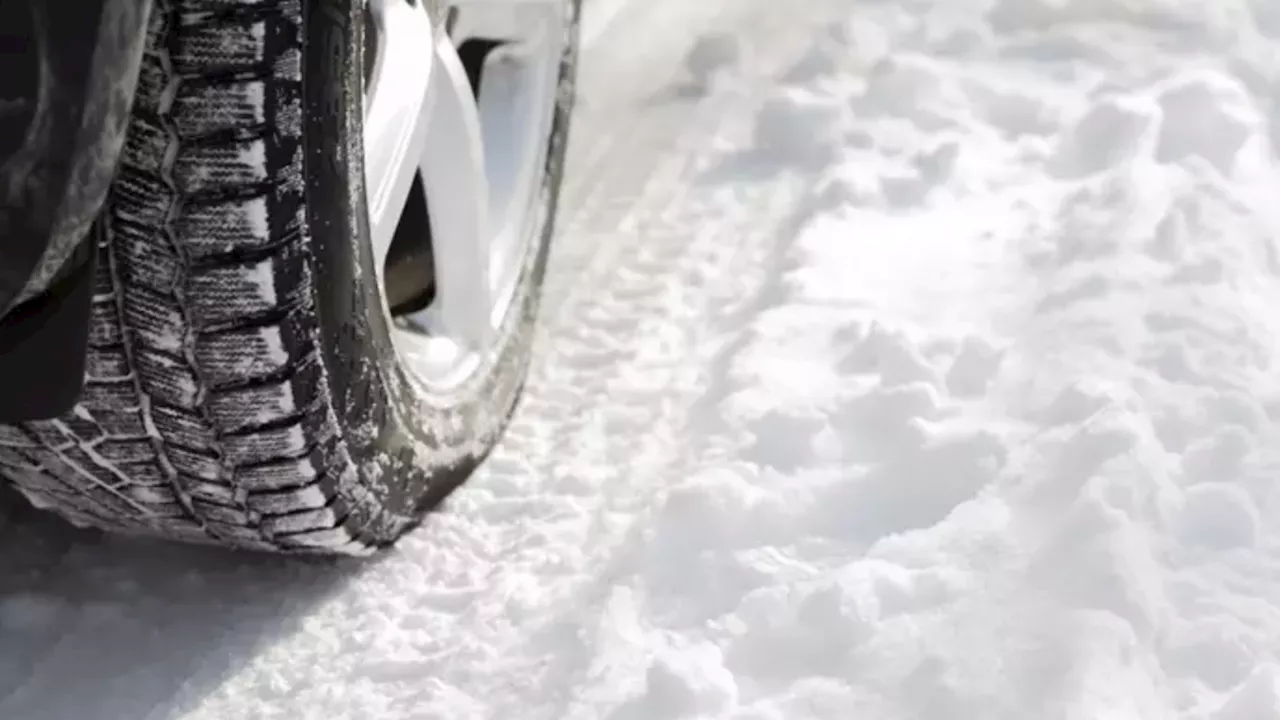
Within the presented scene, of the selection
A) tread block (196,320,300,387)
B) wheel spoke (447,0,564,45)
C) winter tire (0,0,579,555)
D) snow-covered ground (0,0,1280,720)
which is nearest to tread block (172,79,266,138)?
winter tire (0,0,579,555)

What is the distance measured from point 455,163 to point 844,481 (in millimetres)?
366

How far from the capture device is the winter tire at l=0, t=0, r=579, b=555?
0.60 meters

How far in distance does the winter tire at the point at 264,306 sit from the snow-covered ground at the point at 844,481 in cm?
9

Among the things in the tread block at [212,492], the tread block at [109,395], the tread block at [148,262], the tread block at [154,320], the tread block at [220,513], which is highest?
the tread block at [148,262]

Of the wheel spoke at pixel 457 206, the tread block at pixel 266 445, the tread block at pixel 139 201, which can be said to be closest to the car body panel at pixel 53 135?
the tread block at pixel 139 201

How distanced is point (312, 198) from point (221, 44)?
0.09m

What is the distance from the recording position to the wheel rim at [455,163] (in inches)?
31.9

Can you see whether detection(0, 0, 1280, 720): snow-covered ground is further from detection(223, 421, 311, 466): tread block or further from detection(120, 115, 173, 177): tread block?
detection(120, 115, 173, 177): tread block

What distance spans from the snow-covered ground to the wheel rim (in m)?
0.10

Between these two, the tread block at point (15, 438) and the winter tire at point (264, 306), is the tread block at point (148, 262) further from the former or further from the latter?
the tread block at point (15, 438)

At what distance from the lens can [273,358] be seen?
0.67 m

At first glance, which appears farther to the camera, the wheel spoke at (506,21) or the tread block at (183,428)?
the wheel spoke at (506,21)

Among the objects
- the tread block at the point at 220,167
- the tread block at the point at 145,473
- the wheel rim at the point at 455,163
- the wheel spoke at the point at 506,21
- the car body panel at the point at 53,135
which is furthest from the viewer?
the wheel spoke at the point at 506,21

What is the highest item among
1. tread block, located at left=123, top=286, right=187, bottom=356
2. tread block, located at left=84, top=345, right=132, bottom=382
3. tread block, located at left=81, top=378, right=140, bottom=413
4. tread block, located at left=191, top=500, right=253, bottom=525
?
tread block, located at left=123, top=286, right=187, bottom=356
